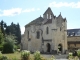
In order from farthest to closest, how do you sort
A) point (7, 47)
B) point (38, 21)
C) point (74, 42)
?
point (74, 42)
point (38, 21)
point (7, 47)

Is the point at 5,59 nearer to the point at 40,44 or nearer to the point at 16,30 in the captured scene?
the point at 40,44

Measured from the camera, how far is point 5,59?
1002 inches

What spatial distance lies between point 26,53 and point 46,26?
31570 mm

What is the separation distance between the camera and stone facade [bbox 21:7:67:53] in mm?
56844

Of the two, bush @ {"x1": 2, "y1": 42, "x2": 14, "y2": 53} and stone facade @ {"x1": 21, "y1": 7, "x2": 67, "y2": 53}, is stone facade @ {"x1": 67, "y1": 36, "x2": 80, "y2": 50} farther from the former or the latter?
bush @ {"x1": 2, "y1": 42, "x2": 14, "y2": 53}

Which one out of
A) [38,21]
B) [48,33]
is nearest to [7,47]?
[48,33]

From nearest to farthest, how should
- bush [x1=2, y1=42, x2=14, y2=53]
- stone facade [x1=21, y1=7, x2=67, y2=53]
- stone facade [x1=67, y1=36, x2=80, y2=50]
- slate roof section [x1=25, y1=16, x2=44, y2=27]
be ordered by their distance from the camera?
bush [x1=2, y1=42, x2=14, y2=53] < stone facade [x1=21, y1=7, x2=67, y2=53] < slate roof section [x1=25, y1=16, x2=44, y2=27] < stone facade [x1=67, y1=36, x2=80, y2=50]

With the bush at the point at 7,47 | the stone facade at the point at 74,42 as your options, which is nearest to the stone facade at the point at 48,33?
the stone facade at the point at 74,42

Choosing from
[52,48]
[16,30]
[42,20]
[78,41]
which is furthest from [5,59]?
[16,30]

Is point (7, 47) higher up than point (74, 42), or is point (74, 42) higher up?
point (74, 42)

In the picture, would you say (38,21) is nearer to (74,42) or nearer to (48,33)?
(48,33)

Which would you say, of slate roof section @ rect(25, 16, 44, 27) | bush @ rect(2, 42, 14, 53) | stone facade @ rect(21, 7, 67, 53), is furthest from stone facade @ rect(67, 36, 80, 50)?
bush @ rect(2, 42, 14, 53)

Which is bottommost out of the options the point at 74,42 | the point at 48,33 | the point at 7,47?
the point at 7,47

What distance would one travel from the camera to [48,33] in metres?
58.2
